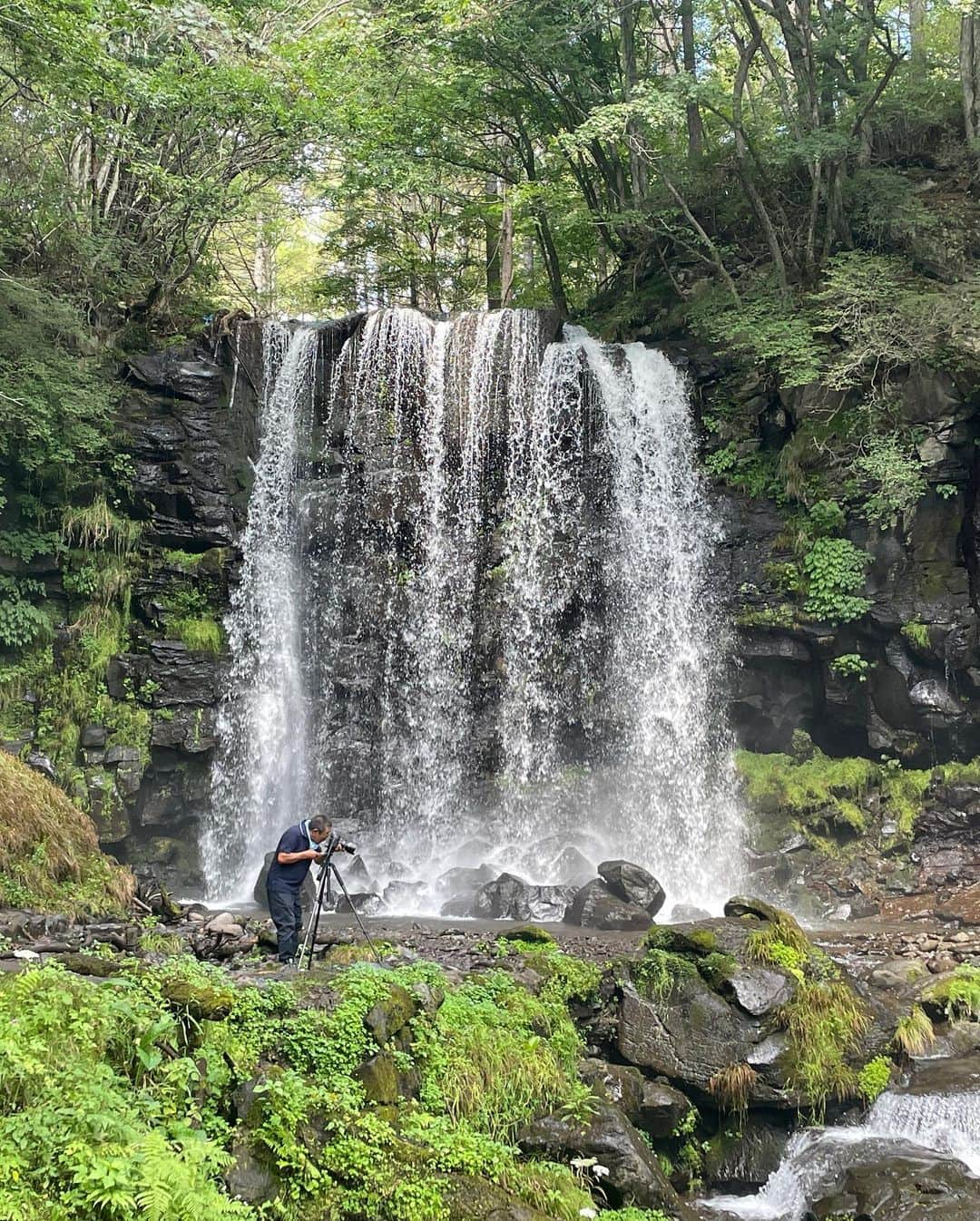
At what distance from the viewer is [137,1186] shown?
3.63 meters

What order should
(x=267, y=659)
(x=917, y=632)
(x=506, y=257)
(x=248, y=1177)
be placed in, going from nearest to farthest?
(x=248, y=1177)
(x=917, y=632)
(x=267, y=659)
(x=506, y=257)

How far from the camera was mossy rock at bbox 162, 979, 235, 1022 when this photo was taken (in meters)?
5.07

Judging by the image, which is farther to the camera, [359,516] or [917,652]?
[359,516]

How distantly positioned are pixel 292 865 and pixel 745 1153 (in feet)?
13.9

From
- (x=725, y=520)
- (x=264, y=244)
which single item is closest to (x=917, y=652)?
(x=725, y=520)

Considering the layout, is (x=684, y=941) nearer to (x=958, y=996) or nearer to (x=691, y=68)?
(x=958, y=996)

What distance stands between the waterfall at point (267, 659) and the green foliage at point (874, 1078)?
380 inches

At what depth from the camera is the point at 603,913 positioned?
37.5 ft

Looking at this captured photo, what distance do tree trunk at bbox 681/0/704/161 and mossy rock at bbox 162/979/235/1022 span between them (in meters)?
17.4

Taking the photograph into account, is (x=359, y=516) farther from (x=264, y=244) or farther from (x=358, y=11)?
(x=264, y=244)

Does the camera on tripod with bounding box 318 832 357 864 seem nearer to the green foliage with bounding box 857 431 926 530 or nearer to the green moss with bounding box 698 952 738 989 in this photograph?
the green moss with bounding box 698 952 738 989

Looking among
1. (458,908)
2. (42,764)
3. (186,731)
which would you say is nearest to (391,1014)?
(458,908)

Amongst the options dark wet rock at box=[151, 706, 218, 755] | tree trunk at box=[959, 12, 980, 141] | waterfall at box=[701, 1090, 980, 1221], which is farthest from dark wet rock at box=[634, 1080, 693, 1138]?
tree trunk at box=[959, 12, 980, 141]

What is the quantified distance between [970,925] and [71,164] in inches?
745
